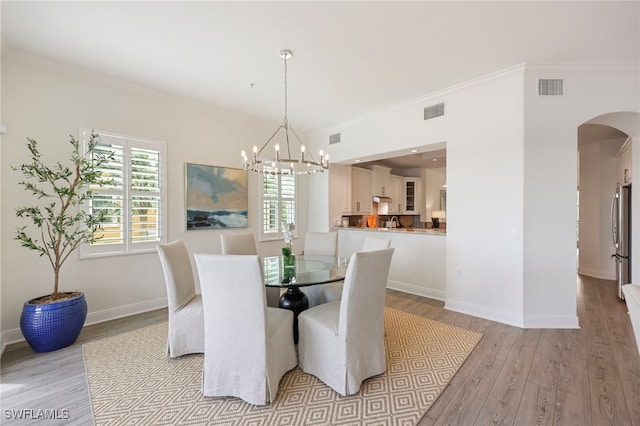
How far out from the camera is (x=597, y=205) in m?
5.66

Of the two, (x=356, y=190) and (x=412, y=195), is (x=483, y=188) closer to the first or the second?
(x=356, y=190)

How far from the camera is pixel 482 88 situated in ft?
11.8

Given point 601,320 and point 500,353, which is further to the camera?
point 601,320

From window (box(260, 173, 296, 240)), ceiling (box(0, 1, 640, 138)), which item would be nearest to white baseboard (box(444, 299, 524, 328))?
ceiling (box(0, 1, 640, 138))

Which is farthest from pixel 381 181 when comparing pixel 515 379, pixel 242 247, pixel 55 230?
pixel 55 230

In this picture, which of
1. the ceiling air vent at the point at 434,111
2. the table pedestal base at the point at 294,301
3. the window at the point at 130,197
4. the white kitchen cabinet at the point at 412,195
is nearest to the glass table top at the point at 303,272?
the table pedestal base at the point at 294,301

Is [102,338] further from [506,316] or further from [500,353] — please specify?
[506,316]

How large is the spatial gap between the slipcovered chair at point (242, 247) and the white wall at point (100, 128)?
1.04 metres

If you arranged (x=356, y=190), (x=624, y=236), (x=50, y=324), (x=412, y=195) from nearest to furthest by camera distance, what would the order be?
1. (x=50, y=324)
2. (x=624, y=236)
3. (x=356, y=190)
4. (x=412, y=195)

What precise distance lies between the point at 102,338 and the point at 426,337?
3522mm

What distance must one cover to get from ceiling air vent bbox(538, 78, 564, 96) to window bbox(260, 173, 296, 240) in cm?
394

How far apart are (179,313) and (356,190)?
4662 millimetres

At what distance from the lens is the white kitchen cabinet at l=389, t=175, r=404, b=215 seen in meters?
7.86

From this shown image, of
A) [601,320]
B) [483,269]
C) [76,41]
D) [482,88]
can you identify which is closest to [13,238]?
[76,41]
